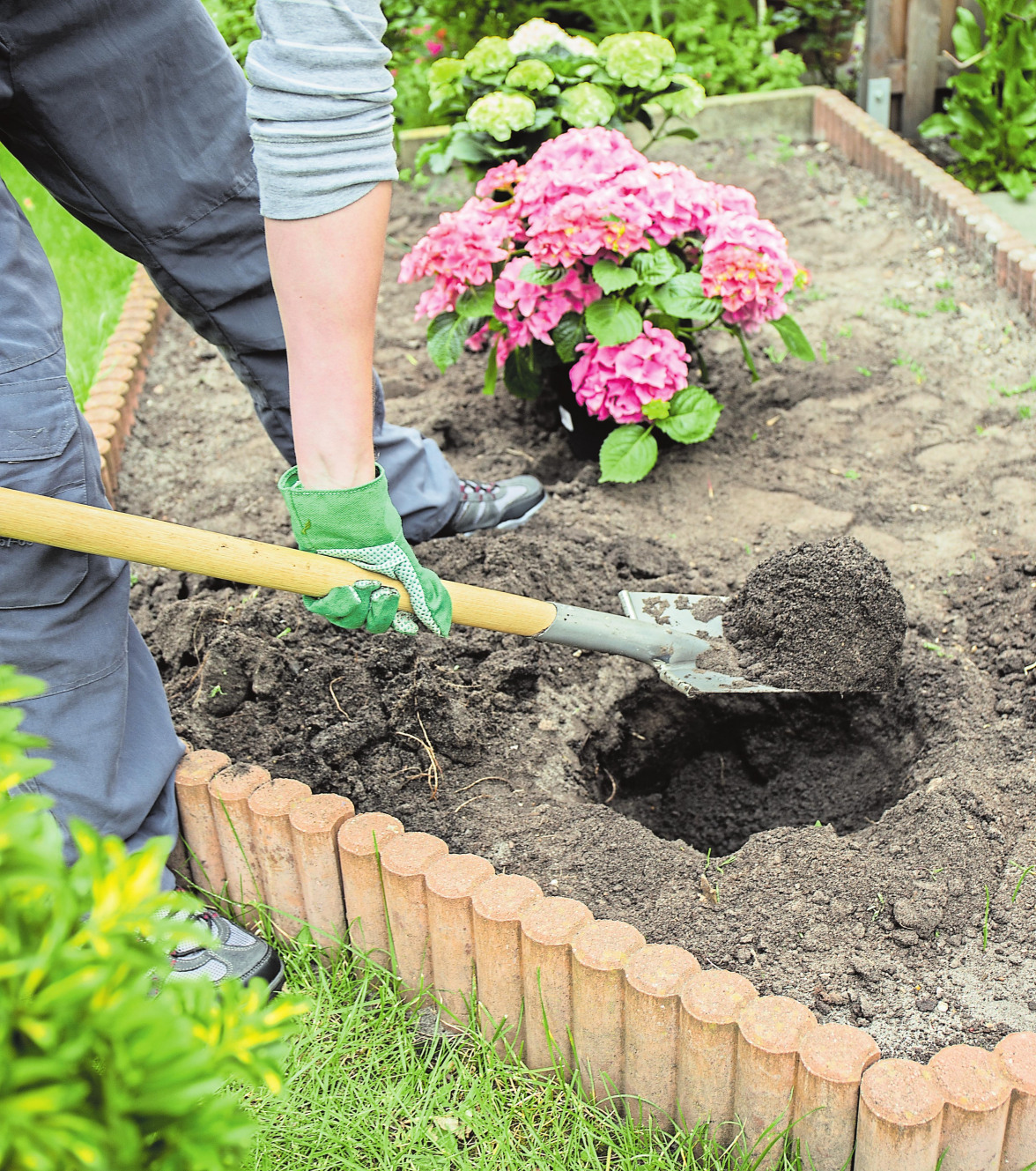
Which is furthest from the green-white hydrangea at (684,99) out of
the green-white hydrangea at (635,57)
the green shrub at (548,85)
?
the green-white hydrangea at (635,57)

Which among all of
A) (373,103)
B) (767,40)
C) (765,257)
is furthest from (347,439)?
(767,40)

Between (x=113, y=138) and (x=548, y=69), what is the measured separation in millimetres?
1987

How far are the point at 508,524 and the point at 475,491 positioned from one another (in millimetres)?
140

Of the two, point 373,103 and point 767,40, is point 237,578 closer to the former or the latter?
point 373,103

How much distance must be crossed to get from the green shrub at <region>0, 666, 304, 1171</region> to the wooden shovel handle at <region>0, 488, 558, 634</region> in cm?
104

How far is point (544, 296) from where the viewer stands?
3.21 meters

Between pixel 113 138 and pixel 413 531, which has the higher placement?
pixel 113 138

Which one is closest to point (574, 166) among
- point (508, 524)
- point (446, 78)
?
point (508, 524)

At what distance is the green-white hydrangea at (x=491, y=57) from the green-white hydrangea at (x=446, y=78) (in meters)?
0.13

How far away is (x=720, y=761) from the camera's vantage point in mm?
2773

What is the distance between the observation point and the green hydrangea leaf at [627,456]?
3.23 metres

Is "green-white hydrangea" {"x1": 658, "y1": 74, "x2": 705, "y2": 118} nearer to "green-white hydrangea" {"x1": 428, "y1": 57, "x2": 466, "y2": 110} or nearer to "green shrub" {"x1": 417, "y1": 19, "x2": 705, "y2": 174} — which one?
"green shrub" {"x1": 417, "y1": 19, "x2": 705, "y2": 174}

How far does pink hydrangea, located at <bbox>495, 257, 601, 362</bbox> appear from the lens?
3.17 metres

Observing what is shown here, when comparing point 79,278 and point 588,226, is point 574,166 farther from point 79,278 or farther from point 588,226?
point 79,278
